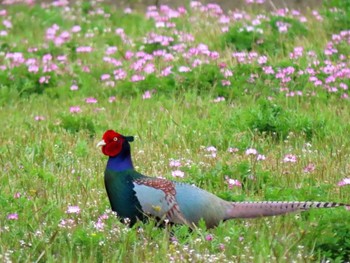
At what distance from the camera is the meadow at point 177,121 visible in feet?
18.5

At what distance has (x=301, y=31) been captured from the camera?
12.2 m

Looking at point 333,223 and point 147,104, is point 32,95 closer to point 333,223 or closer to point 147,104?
point 147,104

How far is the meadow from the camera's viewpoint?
18.5ft

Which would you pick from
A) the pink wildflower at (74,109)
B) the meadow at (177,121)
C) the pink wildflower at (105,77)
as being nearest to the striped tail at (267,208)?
the meadow at (177,121)

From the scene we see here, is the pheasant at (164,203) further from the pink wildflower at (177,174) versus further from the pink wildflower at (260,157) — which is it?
the pink wildflower at (260,157)

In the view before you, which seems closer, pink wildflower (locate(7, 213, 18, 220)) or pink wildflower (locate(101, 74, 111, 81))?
pink wildflower (locate(7, 213, 18, 220))

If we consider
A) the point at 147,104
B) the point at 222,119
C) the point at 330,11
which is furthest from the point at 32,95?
the point at 330,11

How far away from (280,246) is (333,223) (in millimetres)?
452

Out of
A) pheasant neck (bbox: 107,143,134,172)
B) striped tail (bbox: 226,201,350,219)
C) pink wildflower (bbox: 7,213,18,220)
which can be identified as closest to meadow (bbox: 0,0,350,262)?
pink wildflower (bbox: 7,213,18,220)

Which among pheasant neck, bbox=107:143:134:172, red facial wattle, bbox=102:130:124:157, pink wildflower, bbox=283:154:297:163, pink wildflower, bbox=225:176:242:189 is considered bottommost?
pink wildflower, bbox=283:154:297:163

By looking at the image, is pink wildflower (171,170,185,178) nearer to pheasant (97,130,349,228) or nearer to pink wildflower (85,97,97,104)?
pheasant (97,130,349,228)

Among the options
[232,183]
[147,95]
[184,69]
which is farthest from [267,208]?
[184,69]

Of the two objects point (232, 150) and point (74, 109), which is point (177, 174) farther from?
point (74, 109)

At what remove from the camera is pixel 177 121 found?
9.28 m
